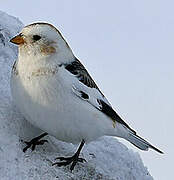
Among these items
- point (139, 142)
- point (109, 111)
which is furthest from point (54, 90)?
point (139, 142)

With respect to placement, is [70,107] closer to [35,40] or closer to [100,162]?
[35,40]

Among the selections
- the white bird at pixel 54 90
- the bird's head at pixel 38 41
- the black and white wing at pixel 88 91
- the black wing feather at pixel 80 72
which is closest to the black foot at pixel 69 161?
the white bird at pixel 54 90

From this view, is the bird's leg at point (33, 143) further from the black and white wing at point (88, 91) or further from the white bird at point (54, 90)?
the black and white wing at point (88, 91)

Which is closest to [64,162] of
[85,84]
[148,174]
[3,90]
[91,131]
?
[91,131]

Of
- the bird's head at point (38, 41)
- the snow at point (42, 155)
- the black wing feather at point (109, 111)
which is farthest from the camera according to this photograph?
the black wing feather at point (109, 111)

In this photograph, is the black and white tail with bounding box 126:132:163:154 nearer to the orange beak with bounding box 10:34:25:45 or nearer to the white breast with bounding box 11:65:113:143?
the white breast with bounding box 11:65:113:143

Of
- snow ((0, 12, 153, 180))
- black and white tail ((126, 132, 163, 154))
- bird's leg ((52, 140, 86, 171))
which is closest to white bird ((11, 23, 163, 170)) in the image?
bird's leg ((52, 140, 86, 171))

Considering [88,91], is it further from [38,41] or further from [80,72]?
[38,41]

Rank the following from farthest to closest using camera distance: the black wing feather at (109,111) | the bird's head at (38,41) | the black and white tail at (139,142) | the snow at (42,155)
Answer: the black and white tail at (139,142) → the black wing feather at (109,111) → the bird's head at (38,41) → the snow at (42,155)
